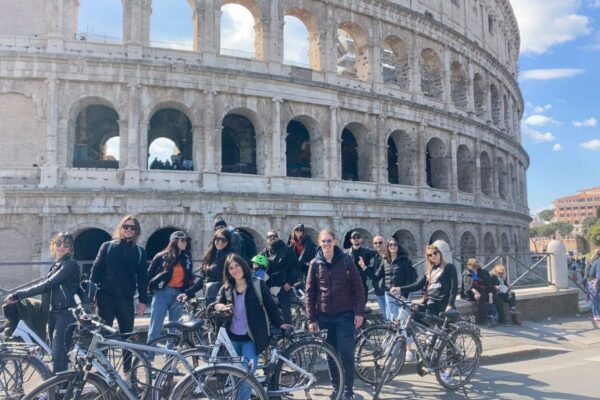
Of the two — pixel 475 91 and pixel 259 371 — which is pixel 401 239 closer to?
pixel 475 91

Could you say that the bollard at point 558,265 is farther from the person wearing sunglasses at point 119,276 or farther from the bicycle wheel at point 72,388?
the bicycle wheel at point 72,388

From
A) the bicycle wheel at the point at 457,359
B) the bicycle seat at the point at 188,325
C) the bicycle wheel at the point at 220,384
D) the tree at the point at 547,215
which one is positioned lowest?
the bicycle wheel at the point at 457,359

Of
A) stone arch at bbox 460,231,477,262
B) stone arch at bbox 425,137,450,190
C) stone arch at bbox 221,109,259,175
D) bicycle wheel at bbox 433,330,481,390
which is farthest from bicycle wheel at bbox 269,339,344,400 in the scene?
stone arch at bbox 460,231,477,262

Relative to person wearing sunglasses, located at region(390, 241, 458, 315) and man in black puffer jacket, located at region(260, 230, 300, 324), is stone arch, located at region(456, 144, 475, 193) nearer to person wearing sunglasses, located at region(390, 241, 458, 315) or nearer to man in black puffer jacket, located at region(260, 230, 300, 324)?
person wearing sunglasses, located at region(390, 241, 458, 315)

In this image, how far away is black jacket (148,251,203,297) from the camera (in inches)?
259

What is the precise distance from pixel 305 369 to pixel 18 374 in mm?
3128

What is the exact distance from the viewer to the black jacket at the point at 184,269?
6.58 metres

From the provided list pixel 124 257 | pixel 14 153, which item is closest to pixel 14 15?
pixel 14 153

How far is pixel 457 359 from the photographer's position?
21.5 ft

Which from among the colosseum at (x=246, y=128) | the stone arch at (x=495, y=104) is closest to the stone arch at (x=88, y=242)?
the colosseum at (x=246, y=128)

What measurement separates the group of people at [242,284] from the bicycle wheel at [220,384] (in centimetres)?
48

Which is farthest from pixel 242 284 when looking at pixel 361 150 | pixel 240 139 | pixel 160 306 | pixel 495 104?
pixel 495 104

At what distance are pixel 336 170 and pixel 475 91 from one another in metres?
13.0

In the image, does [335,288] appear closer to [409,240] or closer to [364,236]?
[364,236]
